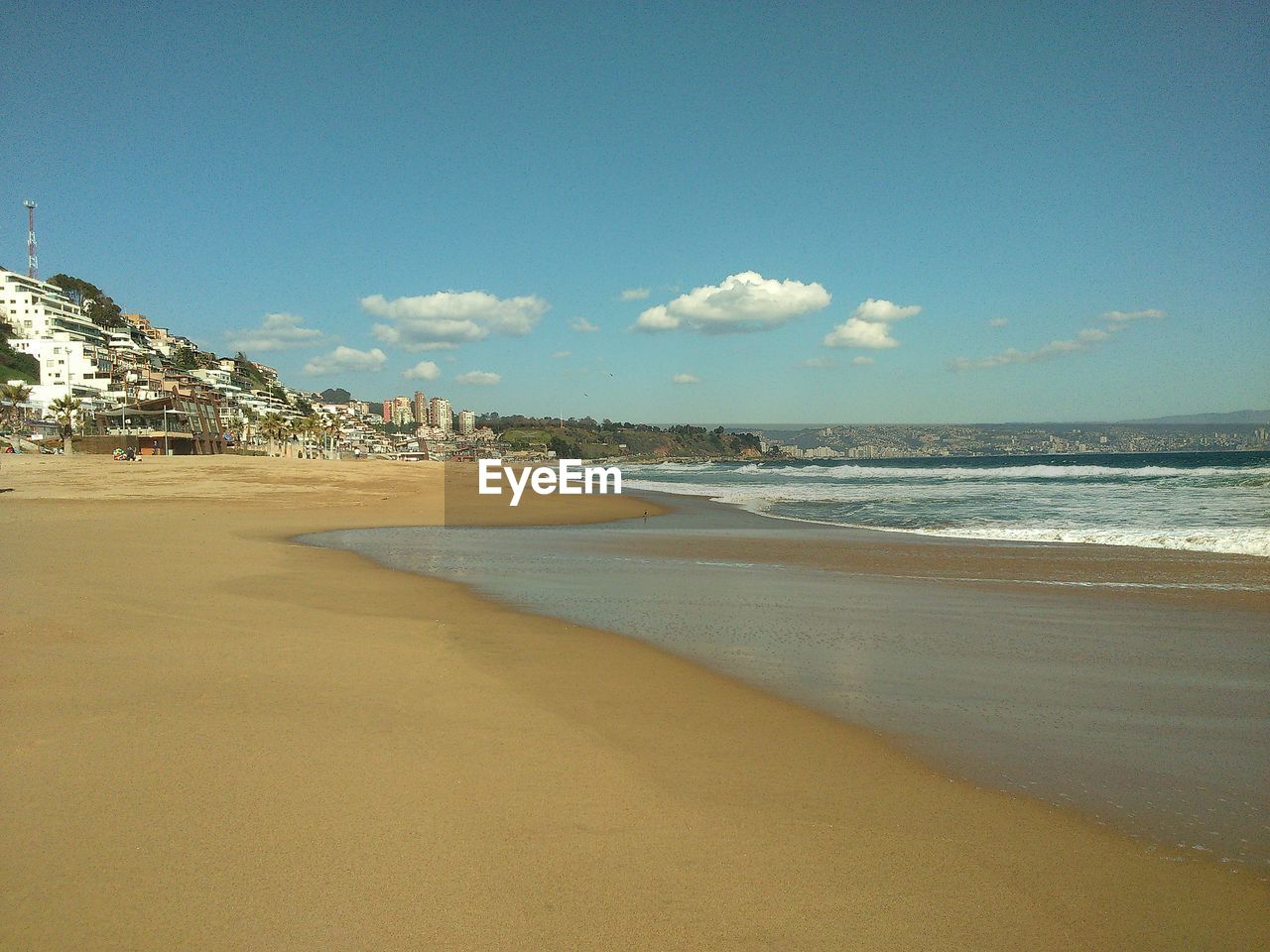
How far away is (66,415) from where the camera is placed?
5791 centimetres

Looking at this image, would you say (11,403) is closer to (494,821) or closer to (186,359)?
(186,359)

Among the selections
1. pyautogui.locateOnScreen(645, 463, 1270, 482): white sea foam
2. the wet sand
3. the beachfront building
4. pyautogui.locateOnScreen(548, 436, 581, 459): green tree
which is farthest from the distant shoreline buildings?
the wet sand

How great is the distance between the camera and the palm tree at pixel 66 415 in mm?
52422

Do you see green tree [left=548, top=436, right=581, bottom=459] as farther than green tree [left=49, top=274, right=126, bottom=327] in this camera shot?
Yes

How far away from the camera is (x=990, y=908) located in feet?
8.24

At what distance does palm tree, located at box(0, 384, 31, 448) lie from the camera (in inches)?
2371

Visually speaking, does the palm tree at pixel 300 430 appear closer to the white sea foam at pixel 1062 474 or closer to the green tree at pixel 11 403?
the green tree at pixel 11 403

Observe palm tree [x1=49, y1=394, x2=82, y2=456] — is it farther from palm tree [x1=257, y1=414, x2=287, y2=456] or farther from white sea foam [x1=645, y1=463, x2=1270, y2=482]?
white sea foam [x1=645, y1=463, x2=1270, y2=482]

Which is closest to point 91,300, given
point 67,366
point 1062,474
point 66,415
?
point 67,366

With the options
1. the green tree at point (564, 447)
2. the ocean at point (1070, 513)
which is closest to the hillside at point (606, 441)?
the green tree at point (564, 447)

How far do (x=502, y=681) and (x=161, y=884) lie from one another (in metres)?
2.63

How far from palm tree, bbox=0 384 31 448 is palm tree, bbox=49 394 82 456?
2.59m

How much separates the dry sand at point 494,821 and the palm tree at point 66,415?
55.5 m

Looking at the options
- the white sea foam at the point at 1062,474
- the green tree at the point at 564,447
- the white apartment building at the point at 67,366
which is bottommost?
the white sea foam at the point at 1062,474
